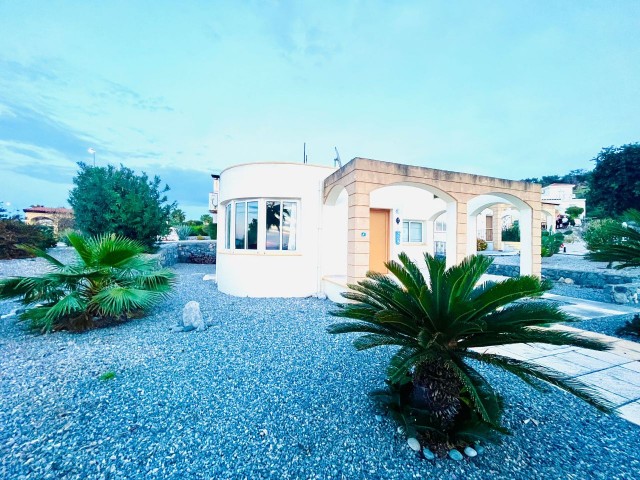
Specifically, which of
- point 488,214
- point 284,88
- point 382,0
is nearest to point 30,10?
point 284,88

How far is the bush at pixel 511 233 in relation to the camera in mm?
26955

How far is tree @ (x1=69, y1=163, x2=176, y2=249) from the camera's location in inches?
554

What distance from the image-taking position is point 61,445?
2549mm

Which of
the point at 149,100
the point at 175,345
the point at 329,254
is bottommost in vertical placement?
the point at 175,345

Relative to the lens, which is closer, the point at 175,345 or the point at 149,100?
the point at 175,345

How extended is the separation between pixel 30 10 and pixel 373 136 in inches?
A: 591

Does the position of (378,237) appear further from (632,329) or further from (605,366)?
(605,366)

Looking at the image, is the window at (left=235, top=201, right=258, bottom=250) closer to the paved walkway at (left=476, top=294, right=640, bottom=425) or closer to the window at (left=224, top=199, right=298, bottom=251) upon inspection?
the window at (left=224, top=199, right=298, bottom=251)

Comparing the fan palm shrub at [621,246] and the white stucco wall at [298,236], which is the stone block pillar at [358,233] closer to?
the white stucco wall at [298,236]

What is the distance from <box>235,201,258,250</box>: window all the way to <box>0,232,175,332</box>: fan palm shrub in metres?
3.41

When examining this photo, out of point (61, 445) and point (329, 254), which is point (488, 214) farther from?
point (61, 445)

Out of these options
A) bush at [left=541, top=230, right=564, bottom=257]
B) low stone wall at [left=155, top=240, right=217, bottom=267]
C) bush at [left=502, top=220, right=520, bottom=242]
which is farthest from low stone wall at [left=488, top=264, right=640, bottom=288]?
low stone wall at [left=155, top=240, right=217, bottom=267]

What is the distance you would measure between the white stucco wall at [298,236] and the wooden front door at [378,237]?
268 centimetres

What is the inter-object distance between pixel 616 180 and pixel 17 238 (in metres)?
37.8
